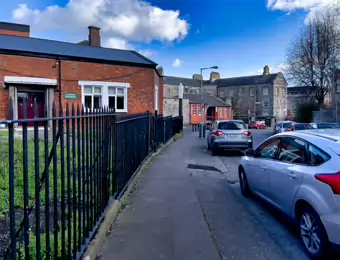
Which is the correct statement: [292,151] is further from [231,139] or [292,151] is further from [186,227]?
[231,139]

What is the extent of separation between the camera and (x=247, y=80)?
73.8m

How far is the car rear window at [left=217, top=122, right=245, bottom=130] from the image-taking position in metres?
13.8

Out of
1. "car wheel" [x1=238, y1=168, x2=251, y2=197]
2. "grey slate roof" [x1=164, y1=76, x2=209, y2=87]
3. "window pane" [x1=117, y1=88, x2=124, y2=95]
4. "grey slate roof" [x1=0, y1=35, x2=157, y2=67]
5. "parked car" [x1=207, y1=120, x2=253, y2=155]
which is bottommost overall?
"car wheel" [x1=238, y1=168, x2=251, y2=197]

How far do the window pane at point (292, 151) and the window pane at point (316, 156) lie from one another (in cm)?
15

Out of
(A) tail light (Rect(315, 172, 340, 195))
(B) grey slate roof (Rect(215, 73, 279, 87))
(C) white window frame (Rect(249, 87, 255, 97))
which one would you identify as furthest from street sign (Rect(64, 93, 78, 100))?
(C) white window frame (Rect(249, 87, 255, 97))

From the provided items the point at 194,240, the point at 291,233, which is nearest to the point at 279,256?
the point at 291,233

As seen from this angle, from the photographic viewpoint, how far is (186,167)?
10320 millimetres

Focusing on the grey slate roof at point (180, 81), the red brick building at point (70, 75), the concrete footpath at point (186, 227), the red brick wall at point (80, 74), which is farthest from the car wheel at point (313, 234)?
the grey slate roof at point (180, 81)

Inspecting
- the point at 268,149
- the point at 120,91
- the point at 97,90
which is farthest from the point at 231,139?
the point at 97,90

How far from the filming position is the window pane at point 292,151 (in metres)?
4.48

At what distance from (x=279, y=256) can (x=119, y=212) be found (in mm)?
2807

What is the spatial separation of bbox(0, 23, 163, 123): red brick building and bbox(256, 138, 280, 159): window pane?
10.4 m

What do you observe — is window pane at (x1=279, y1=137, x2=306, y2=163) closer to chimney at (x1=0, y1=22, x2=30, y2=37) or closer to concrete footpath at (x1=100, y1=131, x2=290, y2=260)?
concrete footpath at (x1=100, y1=131, x2=290, y2=260)

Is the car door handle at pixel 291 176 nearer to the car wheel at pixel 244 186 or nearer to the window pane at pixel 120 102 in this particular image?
the car wheel at pixel 244 186
